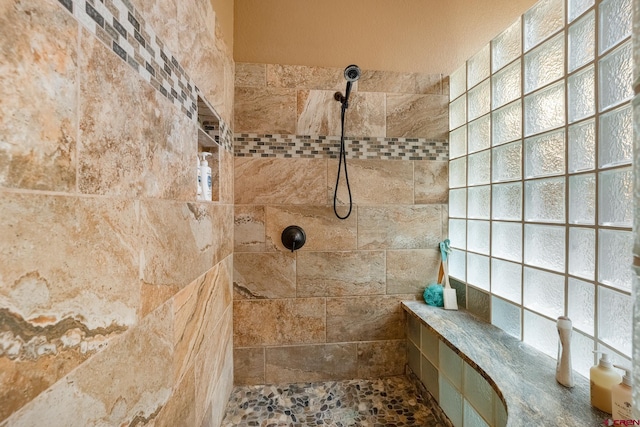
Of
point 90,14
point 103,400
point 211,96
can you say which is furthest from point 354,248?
point 90,14

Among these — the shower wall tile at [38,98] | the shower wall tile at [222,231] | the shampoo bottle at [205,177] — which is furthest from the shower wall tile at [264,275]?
the shower wall tile at [38,98]

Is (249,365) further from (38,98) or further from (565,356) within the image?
(38,98)

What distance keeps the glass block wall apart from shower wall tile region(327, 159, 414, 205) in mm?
354

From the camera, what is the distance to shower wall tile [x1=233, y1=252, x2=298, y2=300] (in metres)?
1.54

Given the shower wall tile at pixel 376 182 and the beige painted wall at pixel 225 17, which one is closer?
the beige painted wall at pixel 225 17

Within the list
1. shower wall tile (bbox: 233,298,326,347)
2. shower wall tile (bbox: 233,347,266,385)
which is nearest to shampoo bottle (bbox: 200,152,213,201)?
shower wall tile (bbox: 233,298,326,347)

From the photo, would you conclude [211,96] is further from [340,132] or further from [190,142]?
[340,132]

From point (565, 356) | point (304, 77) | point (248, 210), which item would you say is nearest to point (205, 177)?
point (248, 210)

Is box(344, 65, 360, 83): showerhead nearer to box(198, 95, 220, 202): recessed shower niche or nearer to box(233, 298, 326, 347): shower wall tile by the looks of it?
box(198, 95, 220, 202): recessed shower niche

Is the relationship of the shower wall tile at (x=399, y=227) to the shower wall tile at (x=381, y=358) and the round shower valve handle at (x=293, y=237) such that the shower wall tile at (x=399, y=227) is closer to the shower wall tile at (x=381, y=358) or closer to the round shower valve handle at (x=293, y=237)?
the round shower valve handle at (x=293, y=237)

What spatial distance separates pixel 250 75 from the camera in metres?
1.54

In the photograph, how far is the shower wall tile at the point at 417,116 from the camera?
5.32ft

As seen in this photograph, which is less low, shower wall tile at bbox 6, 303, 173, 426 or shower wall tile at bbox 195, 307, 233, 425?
shower wall tile at bbox 6, 303, 173, 426

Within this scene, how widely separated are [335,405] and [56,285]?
1479 mm
